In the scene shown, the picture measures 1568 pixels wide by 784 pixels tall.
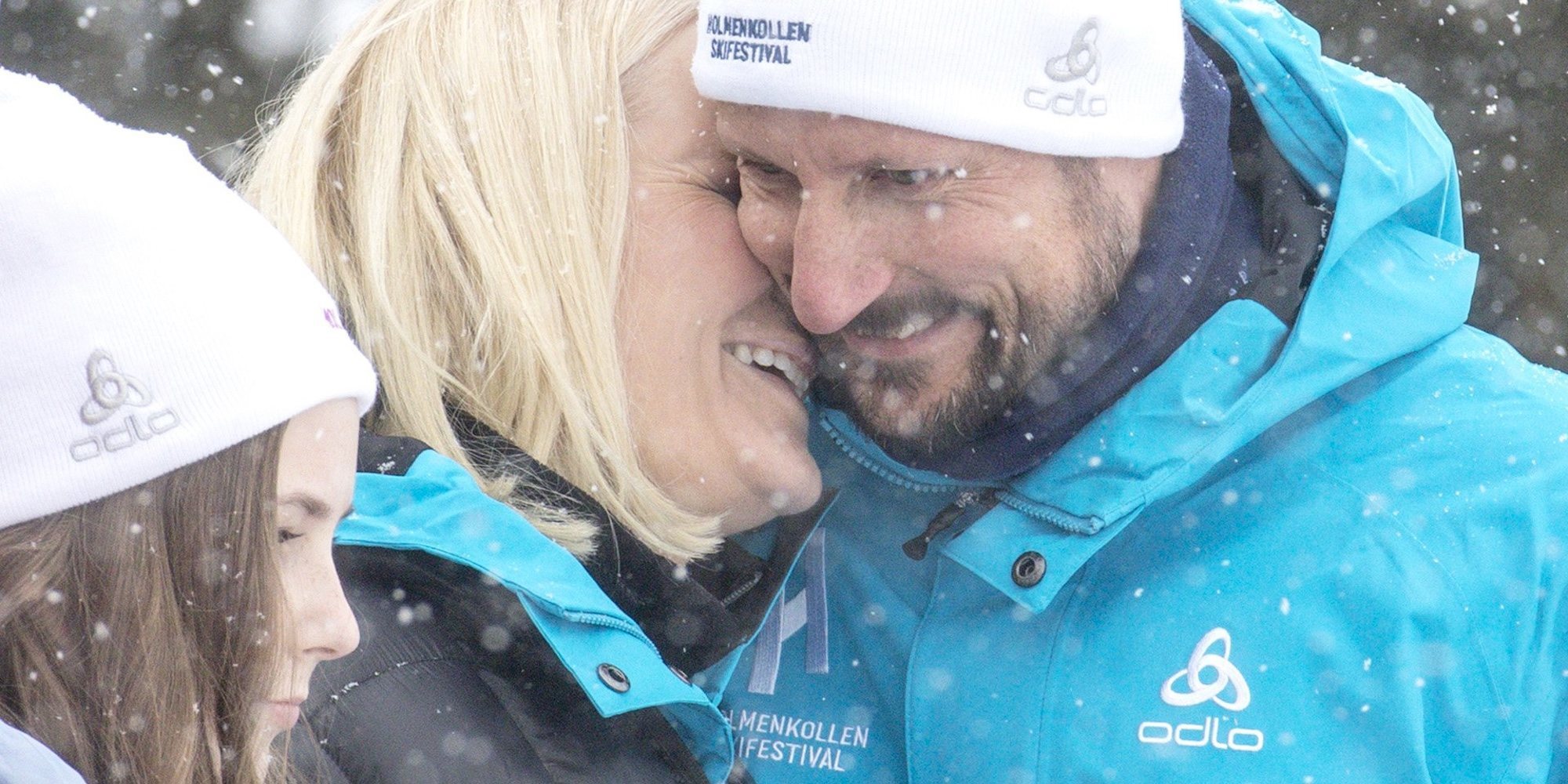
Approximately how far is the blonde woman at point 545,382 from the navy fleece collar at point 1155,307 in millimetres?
372

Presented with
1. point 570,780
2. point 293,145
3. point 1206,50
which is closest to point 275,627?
point 570,780

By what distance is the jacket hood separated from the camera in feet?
7.62

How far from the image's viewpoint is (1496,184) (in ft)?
23.2

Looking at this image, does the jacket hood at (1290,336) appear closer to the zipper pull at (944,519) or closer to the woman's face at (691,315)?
the zipper pull at (944,519)

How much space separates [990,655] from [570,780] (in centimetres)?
81

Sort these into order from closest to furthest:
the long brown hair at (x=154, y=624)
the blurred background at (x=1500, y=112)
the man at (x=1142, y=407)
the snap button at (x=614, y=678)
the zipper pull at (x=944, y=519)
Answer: the long brown hair at (x=154, y=624), the snap button at (x=614, y=678), the man at (x=1142, y=407), the zipper pull at (x=944, y=519), the blurred background at (x=1500, y=112)

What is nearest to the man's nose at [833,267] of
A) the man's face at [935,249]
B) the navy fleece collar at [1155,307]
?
the man's face at [935,249]

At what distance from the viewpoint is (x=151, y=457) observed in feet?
5.01

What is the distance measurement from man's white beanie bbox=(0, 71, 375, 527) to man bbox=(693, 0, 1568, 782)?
3.19 feet

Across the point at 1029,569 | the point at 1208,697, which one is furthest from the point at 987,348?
the point at 1208,697

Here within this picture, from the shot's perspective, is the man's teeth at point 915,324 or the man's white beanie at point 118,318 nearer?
the man's white beanie at point 118,318

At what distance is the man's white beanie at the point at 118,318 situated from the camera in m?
1.48

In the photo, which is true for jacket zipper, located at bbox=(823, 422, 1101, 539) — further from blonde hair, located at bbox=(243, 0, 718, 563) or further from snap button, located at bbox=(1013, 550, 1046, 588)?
blonde hair, located at bbox=(243, 0, 718, 563)

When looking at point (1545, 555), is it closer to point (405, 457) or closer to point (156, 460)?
point (405, 457)
